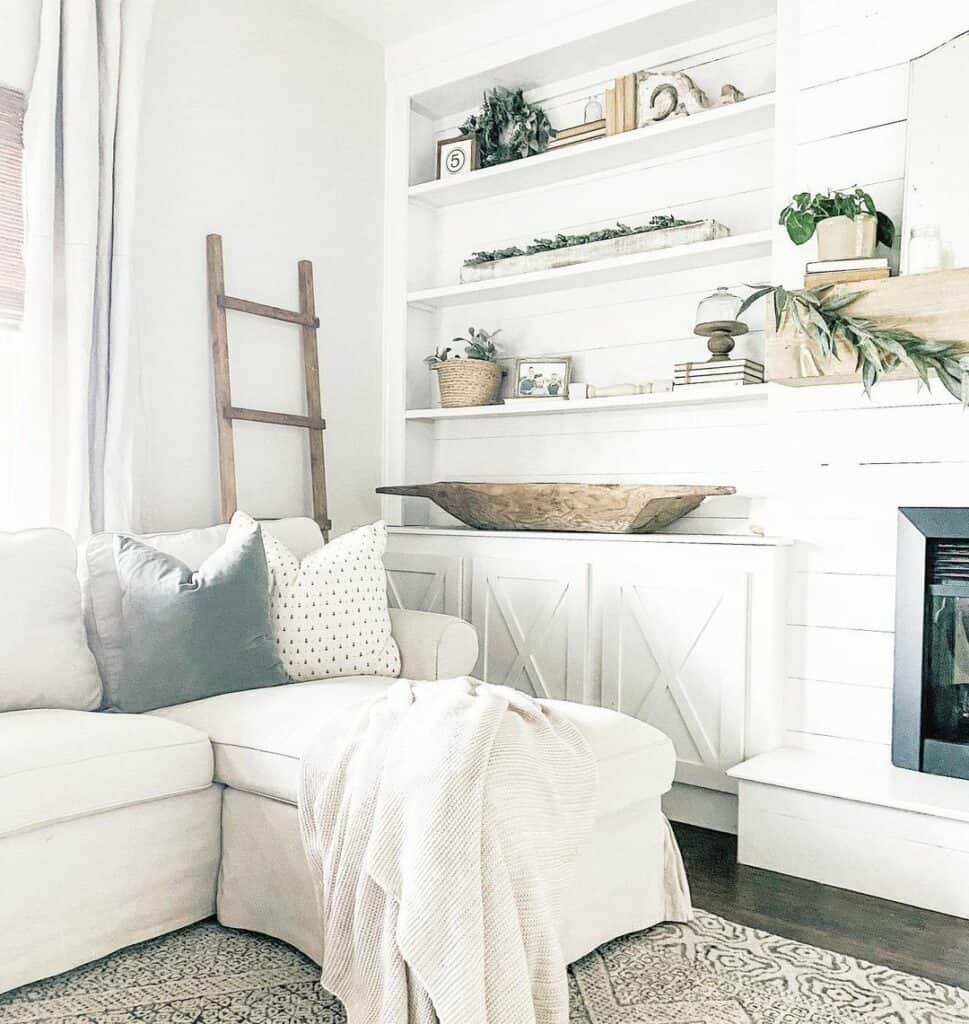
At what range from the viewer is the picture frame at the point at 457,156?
12.8 feet

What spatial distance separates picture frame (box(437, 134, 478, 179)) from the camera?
389 centimetres

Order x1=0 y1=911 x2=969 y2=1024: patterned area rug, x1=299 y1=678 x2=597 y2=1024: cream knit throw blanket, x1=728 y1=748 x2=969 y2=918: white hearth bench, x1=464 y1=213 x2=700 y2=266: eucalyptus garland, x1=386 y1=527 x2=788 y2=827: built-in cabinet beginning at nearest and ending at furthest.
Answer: x1=299 y1=678 x2=597 y2=1024: cream knit throw blanket
x1=0 y1=911 x2=969 y2=1024: patterned area rug
x1=728 y1=748 x2=969 y2=918: white hearth bench
x1=386 y1=527 x2=788 y2=827: built-in cabinet
x1=464 y1=213 x2=700 y2=266: eucalyptus garland

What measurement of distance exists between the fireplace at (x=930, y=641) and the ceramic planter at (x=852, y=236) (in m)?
0.70

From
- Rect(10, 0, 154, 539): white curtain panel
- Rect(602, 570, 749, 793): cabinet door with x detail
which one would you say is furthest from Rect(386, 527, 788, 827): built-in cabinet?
Rect(10, 0, 154, 539): white curtain panel

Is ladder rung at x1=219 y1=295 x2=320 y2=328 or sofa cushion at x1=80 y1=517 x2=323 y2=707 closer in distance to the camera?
sofa cushion at x1=80 y1=517 x2=323 y2=707

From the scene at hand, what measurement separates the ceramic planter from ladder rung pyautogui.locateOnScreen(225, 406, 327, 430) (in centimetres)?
185

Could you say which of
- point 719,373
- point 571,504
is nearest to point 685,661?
point 571,504

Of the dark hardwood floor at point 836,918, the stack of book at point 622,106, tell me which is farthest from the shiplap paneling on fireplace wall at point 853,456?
the stack of book at point 622,106

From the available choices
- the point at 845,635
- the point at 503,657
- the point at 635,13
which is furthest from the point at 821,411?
the point at 635,13

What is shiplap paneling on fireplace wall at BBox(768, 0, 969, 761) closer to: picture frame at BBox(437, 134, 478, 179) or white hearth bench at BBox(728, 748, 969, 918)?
white hearth bench at BBox(728, 748, 969, 918)

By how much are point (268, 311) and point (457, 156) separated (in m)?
1.00

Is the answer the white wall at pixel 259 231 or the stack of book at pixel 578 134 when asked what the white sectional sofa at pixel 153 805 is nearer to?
the white wall at pixel 259 231

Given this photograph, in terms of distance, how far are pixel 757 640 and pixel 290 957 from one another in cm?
151

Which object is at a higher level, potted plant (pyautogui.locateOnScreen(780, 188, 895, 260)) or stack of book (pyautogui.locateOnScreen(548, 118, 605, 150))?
stack of book (pyautogui.locateOnScreen(548, 118, 605, 150))
